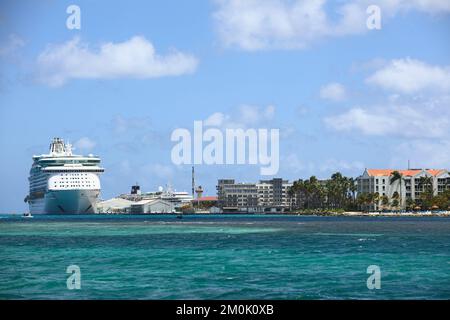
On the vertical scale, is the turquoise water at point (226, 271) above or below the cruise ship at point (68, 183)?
below

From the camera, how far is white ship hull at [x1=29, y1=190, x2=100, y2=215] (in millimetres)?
179125

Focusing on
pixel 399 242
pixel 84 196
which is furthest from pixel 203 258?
pixel 84 196

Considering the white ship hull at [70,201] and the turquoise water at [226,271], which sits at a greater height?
the white ship hull at [70,201]

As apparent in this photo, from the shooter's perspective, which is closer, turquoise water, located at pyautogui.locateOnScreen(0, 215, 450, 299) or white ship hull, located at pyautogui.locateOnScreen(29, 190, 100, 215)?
turquoise water, located at pyautogui.locateOnScreen(0, 215, 450, 299)

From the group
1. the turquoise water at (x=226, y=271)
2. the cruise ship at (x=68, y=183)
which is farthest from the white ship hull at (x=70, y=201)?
the turquoise water at (x=226, y=271)

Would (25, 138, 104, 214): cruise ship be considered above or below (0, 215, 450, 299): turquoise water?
above

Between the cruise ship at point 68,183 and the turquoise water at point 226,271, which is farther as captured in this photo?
the cruise ship at point 68,183

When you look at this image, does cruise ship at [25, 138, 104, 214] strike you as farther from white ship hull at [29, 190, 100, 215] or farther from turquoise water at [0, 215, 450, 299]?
turquoise water at [0, 215, 450, 299]

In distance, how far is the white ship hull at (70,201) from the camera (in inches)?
7052

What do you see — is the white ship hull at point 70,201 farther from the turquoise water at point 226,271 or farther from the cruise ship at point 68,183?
the turquoise water at point 226,271

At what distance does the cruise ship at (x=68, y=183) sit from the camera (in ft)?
589

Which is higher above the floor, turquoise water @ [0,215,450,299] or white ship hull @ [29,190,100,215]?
white ship hull @ [29,190,100,215]

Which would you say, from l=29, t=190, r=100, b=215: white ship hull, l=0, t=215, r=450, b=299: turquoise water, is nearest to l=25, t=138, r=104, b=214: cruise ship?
l=29, t=190, r=100, b=215: white ship hull
